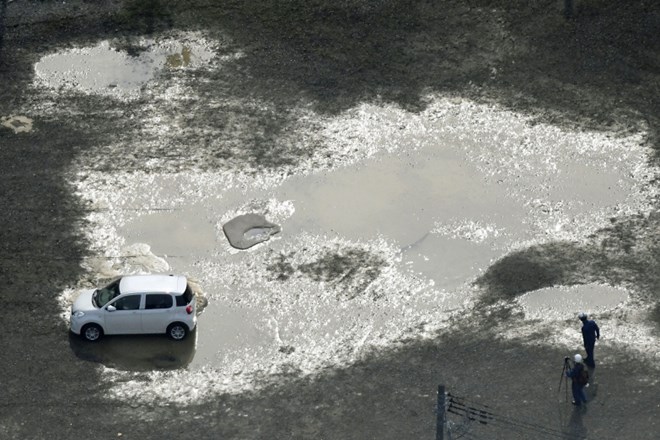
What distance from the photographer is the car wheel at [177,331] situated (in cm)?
3350

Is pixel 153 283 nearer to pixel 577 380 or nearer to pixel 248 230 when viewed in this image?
pixel 248 230

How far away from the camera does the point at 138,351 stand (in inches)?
1315

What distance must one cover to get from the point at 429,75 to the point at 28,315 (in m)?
17.6

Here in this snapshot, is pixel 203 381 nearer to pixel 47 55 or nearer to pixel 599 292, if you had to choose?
pixel 599 292

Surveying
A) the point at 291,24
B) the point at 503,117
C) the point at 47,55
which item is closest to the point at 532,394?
the point at 503,117

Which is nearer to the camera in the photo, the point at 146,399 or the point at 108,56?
the point at 146,399

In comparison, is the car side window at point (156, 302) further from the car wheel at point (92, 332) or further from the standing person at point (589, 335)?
the standing person at point (589, 335)

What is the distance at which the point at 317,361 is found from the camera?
32.8m

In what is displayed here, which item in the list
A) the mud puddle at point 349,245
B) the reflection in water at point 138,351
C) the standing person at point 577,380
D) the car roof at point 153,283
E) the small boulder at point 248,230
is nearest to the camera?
the standing person at point 577,380

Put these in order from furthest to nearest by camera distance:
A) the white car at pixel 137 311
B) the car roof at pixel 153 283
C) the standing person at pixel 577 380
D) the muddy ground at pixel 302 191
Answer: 1. the car roof at pixel 153 283
2. the white car at pixel 137 311
3. the muddy ground at pixel 302 191
4. the standing person at pixel 577 380

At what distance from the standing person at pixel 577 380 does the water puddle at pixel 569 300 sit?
11.2 ft

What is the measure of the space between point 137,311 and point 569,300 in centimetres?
1247

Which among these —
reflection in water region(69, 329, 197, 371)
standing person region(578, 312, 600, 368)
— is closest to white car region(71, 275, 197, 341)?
reflection in water region(69, 329, 197, 371)

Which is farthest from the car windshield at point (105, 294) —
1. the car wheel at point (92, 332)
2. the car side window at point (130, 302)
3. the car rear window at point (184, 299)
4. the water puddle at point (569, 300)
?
the water puddle at point (569, 300)
